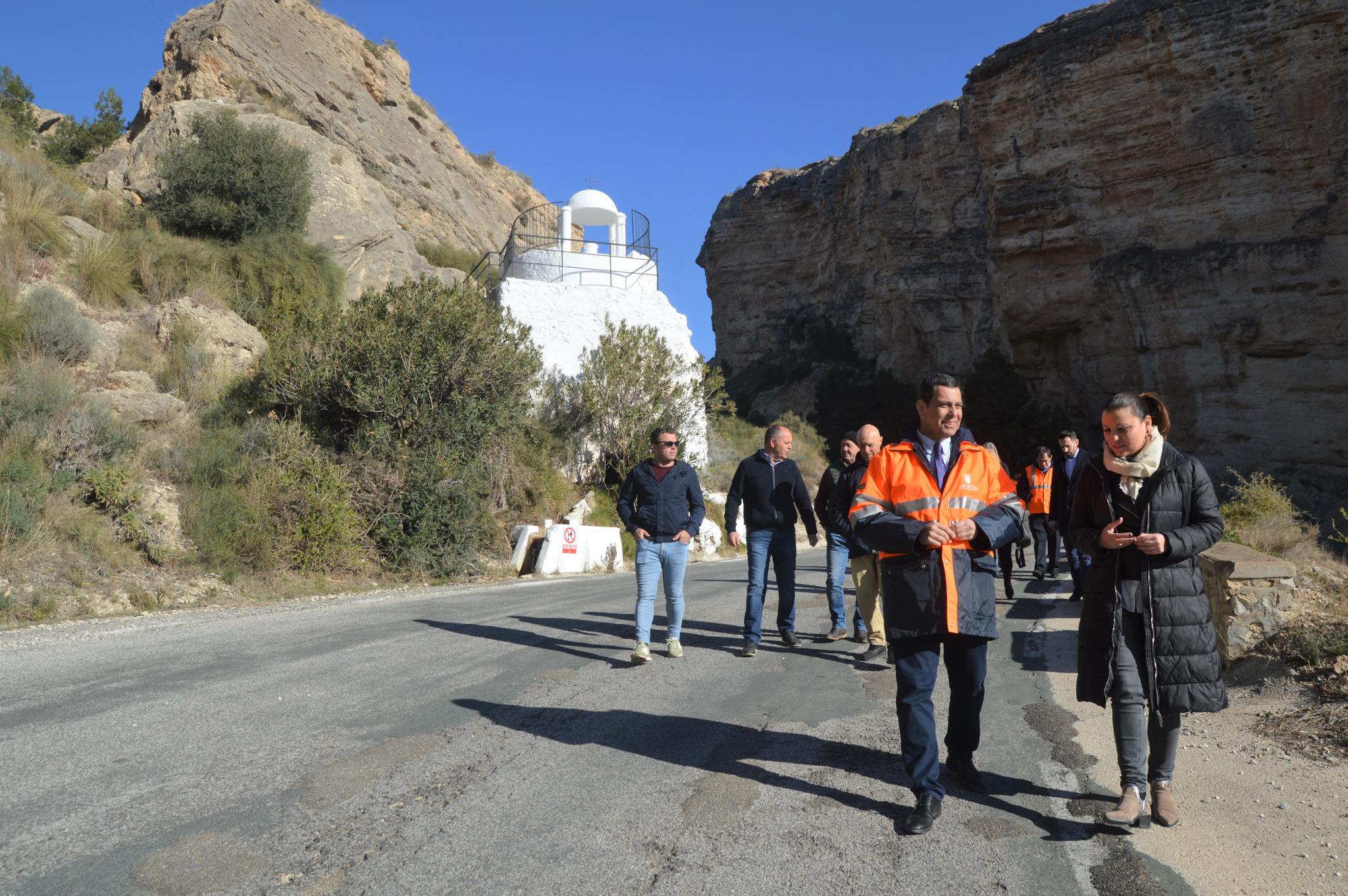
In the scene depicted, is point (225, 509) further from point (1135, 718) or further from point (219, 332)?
point (1135, 718)

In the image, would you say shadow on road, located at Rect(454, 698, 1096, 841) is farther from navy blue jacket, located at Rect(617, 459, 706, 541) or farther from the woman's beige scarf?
navy blue jacket, located at Rect(617, 459, 706, 541)

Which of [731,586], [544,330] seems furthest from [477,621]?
[544,330]

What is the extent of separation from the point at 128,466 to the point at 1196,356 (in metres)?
31.7

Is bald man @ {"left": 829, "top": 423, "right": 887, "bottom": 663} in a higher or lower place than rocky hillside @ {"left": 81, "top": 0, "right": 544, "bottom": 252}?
lower

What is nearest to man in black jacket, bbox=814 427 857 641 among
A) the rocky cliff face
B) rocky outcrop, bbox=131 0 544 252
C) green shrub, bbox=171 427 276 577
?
green shrub, bbox=171 427 276 577

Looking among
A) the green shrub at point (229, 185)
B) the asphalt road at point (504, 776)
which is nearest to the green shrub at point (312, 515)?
the asphalt road at point (504, 776)

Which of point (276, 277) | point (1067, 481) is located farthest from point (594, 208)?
point (1067, 481)

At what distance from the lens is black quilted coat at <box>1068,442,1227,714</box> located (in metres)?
3.50

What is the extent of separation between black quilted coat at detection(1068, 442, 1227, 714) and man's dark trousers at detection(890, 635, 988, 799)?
47cm

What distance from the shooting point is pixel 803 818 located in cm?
362

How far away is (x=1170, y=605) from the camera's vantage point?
11.6ft

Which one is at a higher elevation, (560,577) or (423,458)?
(423,458)

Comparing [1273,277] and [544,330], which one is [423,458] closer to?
[544,330]

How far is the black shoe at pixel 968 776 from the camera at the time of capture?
3945 mm
